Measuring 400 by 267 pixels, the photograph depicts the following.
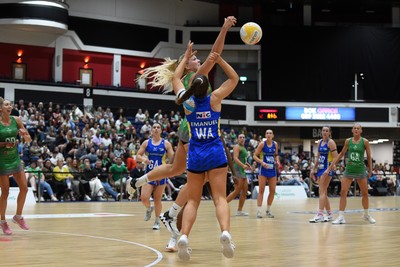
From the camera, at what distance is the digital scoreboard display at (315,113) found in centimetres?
4762

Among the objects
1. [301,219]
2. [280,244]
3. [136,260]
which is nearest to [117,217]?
[301,219]

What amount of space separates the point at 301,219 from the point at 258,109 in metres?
31.0

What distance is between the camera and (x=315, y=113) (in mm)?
47688

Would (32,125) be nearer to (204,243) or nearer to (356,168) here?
(356,168)

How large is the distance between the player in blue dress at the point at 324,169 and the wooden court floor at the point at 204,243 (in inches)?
20.5

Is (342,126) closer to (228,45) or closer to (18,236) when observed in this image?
(228,45)

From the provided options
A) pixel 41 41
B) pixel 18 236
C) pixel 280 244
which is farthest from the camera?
pixel 41 41

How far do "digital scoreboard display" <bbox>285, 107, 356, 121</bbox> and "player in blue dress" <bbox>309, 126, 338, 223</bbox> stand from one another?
103 feet

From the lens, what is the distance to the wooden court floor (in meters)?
8.48

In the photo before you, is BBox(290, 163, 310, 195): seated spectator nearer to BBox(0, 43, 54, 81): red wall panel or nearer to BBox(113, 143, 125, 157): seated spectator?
BBox(113, 143, 125, 157): seated spectator

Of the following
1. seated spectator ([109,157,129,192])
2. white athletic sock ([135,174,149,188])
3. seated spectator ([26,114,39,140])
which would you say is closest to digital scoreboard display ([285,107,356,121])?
seated spectator ([26,114,39,140])

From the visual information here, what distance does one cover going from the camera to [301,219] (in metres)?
16.7

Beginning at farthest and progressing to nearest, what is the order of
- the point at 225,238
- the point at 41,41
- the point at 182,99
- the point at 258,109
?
the point at 258,109 < the point at 41,41 < the point at 182,99 < the point at 225,238

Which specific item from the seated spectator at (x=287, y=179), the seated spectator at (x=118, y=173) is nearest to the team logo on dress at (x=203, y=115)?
the seated spectator at (x=118, y=173)
